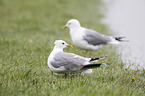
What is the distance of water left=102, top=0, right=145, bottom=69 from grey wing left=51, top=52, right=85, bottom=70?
185 centimetres

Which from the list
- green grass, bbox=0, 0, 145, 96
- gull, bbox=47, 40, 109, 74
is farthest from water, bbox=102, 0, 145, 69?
gull, bbox=47, 40, 109, 74

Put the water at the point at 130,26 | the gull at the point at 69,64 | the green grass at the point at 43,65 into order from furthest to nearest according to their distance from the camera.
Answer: the water at the point at 130,26 < the gull at the point at 69,64 < the green grass at the point at 43,65

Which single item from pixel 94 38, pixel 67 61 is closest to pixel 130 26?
pixel 94 38

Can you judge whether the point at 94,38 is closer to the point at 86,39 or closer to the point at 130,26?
the point at 86,39

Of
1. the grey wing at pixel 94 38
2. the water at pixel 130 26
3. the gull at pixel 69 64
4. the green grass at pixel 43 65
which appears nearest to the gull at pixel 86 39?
the grey wing at pixel 94 38

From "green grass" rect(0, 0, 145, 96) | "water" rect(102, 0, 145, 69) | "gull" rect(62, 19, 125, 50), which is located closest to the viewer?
"green grass" rect(0, 0, 145, 96)

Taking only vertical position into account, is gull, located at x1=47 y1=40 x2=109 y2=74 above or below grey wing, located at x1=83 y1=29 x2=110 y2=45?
below

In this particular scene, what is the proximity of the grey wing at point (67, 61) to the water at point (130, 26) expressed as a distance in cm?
185

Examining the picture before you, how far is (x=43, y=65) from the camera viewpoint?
17.8ft

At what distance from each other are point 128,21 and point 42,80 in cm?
972

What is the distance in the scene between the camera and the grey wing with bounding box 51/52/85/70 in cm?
436

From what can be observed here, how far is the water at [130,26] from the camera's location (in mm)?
6891

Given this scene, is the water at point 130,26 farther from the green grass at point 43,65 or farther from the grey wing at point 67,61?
the grey wing at point 67,61

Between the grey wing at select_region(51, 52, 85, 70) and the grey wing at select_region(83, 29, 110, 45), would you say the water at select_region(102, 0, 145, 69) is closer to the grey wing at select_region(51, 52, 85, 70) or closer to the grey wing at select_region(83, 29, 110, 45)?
the grey wing at select_region(83, 29, 110, 45)
